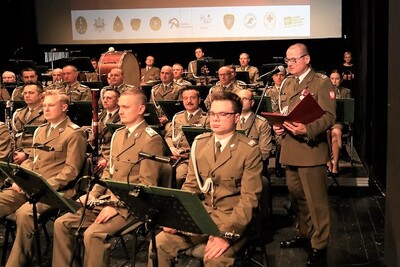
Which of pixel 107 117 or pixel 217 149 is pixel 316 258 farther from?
pixel 107 117

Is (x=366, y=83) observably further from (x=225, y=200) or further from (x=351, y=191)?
(x=225, y=200)

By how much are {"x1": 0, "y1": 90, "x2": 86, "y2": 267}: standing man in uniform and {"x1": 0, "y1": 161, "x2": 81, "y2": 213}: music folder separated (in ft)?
1.63

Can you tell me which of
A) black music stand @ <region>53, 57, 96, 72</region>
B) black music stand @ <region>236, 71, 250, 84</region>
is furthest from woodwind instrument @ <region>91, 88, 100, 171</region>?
black music stand @ <region>53, 57, 96, 72</region>

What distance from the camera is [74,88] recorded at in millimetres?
8664

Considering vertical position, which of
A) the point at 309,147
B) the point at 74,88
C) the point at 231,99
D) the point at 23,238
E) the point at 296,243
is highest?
the point at 231,99

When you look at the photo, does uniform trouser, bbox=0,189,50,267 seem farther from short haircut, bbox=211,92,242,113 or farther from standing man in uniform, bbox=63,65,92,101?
standing man in uniform, bbox=63,65,92,101

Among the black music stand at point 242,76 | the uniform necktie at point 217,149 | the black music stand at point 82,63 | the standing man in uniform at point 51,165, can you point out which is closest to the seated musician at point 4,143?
the standing man in uniform at point 51,165

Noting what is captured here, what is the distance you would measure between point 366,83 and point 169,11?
20.1 feet

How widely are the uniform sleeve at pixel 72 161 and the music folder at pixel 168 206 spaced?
121cm

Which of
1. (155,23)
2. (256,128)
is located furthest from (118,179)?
(155,23)

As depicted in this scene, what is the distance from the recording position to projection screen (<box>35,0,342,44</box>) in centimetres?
1298

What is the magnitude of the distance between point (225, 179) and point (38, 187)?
3.94 feet

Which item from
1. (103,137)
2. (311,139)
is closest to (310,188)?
(311,139)

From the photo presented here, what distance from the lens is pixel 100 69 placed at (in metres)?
10.5
